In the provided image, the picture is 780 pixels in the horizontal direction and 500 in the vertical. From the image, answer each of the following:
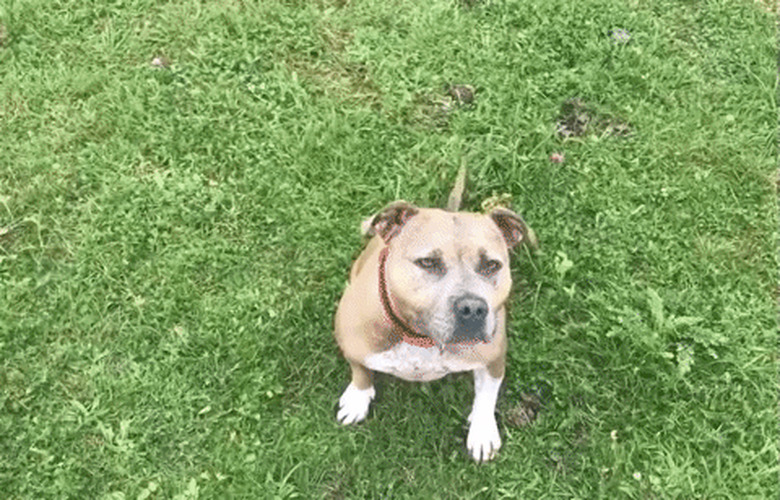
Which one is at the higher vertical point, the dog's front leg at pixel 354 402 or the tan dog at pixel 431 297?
the tan dog at pixel 431 297

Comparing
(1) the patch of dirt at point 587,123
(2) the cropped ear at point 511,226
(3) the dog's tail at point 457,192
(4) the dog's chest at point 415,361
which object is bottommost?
(4) the dog's chest at point 415,361

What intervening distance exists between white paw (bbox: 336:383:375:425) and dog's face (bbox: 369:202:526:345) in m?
0.96

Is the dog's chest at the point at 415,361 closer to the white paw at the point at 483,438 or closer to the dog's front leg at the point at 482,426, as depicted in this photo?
the dog's front leg at the point at 482,426

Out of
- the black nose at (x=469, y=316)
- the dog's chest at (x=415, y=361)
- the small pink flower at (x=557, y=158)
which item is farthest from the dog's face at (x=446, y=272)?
the small pink flower at (x=557, y=158)

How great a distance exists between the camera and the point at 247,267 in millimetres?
4805

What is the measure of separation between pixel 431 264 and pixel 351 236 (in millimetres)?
1596

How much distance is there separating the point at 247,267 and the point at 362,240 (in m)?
0.78

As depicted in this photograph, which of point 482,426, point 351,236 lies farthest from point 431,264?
point 351,236

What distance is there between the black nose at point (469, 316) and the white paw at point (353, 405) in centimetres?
117

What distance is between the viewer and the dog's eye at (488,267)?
341 cm

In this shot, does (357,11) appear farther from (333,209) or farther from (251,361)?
(251,361)

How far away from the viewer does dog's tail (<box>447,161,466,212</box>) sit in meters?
4.57

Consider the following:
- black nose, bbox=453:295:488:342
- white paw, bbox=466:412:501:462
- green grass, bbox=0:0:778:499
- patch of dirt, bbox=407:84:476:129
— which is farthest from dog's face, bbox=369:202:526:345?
patch of dirt, bbox=407:84:476:129

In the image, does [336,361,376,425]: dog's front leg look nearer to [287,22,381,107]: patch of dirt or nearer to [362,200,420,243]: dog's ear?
[362,200,420,243]: dog's ear
